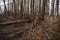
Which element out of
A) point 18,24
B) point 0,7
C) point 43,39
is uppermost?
point 0,7

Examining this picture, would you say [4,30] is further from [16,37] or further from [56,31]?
[56,31]

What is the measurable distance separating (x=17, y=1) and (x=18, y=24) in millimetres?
4076

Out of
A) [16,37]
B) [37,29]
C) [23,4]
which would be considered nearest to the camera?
[16,37]

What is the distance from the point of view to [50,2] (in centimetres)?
991

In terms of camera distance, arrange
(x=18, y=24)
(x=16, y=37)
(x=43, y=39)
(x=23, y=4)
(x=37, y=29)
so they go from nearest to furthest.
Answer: (x=43, y=39)
(x=16, y=37)
(x=37, y=29)
(x=18, y=24)
(x=23, y=4)

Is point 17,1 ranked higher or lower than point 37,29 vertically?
higher

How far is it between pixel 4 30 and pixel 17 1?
16.7 feet

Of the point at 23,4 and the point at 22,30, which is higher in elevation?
the point at 23,4

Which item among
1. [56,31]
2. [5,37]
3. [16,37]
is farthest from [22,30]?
[56,31]

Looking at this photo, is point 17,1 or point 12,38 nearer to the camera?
point 12,38

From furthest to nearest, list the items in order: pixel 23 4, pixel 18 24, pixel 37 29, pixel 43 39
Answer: pixel 23 4 → pixel 18 24 → pixel 37 29 → pixel 43 39

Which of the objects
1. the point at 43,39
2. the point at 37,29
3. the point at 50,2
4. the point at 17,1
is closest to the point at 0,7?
the point at 17,1

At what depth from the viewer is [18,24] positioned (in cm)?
649

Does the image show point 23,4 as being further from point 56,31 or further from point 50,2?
point 56,31
